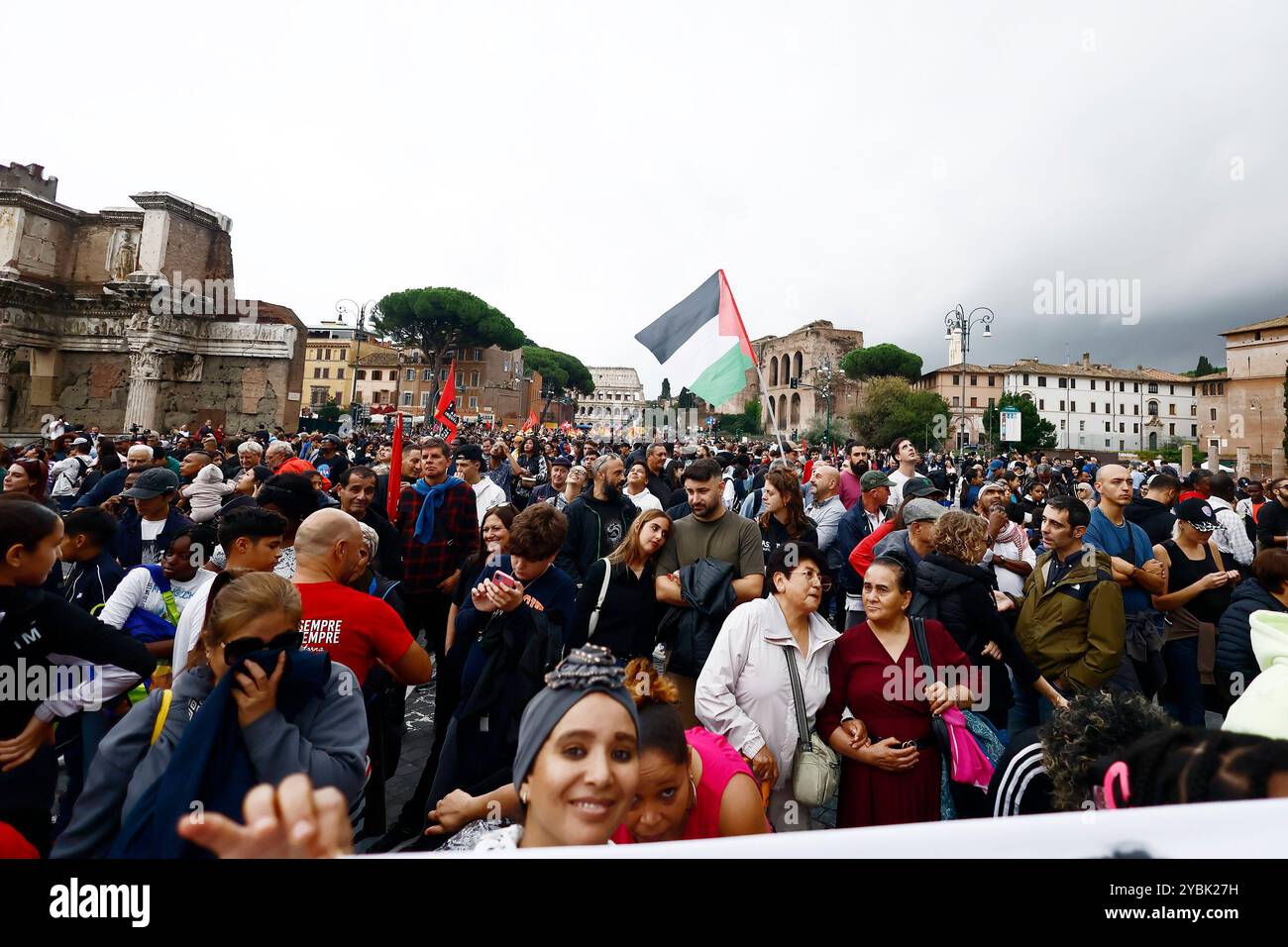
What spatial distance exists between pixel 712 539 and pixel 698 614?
56 cm

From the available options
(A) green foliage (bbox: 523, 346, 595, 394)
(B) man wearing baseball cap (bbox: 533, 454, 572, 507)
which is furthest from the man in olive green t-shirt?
(A) green foliage (bbox: 523, 346, 595, 394)

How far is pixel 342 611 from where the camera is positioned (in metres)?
2.51

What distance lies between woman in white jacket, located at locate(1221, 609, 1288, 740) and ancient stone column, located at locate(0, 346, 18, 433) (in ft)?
87.4

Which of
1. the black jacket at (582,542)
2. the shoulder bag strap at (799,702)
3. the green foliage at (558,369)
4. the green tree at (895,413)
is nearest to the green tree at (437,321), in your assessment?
the green foliage at (558,369)

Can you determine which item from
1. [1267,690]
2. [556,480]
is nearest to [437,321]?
[556,480]

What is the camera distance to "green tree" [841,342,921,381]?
83.4m

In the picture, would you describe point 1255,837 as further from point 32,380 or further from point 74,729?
point 32,380

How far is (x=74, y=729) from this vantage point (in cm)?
291

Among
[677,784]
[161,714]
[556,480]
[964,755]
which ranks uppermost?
[556,480]

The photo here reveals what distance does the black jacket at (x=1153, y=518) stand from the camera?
4.95 metres

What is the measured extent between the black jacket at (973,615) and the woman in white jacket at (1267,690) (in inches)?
42.3

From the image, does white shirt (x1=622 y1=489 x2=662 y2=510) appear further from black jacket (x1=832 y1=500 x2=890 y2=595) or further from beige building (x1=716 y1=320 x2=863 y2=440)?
beige building (x1=716 y1=320 x2=863 y2=440)

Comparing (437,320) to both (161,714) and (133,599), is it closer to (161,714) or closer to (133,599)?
(133,599)
